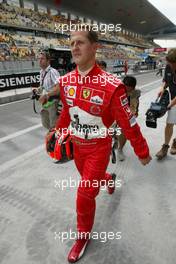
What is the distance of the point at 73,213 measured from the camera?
2.56 m

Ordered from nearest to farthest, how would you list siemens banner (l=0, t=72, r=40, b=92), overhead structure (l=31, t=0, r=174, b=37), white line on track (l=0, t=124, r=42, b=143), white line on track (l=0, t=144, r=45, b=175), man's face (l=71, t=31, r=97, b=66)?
man's face (l=71, t=31, r=97, b=66)
white line on track (l=0, t=144, r=45, b=175)
white line on track (l=0, t=124, r=42, b=143)
siemens banner (l=0, t=72, r=40, b=92)
overhead structure (l=31, t=0, r=174, b=37)

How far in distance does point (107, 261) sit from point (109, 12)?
47.2 meters

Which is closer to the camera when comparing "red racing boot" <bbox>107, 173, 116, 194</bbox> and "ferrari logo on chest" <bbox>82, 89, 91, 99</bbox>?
"ferrari logo on chest" <bbox>82, 89, 91, 99</bbox>

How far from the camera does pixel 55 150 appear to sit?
2129mm

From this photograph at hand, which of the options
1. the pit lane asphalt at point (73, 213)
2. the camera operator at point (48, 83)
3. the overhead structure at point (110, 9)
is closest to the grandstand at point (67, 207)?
the pit lane asphalt at point (73, 213)

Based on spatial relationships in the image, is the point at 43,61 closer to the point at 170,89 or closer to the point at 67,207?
the point at 170,89

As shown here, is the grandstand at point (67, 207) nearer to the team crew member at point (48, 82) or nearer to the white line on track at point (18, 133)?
the white line on track at point (18, 133)

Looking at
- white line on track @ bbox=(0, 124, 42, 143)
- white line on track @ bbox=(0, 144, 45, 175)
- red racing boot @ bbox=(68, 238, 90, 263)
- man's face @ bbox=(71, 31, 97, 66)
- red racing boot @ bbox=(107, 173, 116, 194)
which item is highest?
man's face @ bbox=(71, 31, 97, 66)

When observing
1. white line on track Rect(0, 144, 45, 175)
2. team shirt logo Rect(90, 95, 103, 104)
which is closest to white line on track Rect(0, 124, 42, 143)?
white line on track Rect(0, 144, 45, 175)

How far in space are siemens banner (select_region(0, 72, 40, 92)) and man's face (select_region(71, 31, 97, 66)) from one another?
9.18 meters

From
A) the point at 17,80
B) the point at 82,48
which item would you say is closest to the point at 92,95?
the point at 82,48

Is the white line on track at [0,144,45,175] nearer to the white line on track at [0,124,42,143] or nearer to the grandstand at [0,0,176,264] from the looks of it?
the grandstand at [0,0,176,264]

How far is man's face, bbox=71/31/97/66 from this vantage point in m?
1.73

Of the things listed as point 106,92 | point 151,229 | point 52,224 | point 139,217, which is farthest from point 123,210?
point 106,92
